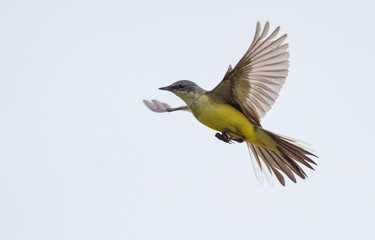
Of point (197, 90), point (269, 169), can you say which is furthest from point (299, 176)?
point (197, 90)

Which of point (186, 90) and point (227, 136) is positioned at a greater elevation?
point (186, 90)

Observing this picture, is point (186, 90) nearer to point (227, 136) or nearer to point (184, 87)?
point (184, 87)

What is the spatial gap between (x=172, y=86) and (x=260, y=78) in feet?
3.99

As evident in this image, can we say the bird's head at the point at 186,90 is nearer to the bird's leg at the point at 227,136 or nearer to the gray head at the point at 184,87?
the gray head at the point at 184,87

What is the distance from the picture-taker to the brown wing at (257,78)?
6.56 metres

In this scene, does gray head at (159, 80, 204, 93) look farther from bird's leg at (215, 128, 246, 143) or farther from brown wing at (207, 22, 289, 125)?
bird's leg at (215, 128, 246, 143)

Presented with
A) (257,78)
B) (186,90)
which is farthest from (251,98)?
(186,90)

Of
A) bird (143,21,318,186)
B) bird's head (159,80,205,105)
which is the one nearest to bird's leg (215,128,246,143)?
bird (143,21,318,186)

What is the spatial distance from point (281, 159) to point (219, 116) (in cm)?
140

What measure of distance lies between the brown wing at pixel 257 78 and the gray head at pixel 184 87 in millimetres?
208

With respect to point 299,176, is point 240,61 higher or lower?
higher

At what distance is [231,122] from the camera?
22.7ft

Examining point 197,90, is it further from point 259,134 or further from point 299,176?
point 299,176

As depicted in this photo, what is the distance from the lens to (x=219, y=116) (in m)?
6.84
